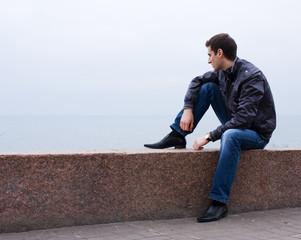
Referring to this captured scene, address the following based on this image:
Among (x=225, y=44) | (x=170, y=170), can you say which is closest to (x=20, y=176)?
(x=170, y=170)

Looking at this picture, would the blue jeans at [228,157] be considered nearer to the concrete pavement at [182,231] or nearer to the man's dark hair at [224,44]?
the concrete pavement at [182,231]

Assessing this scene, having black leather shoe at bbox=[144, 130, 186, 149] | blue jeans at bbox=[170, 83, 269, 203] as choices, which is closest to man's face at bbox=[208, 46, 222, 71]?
blue jeans at bbox=[170, 83, 269, 203]

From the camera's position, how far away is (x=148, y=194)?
3.72 m

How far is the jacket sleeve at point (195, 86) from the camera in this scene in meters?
4.11

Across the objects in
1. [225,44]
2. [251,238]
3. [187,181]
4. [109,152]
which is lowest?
[251,238]

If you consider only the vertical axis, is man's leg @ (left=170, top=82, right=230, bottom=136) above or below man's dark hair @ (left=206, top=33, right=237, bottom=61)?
below

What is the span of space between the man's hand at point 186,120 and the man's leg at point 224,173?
1.33ft

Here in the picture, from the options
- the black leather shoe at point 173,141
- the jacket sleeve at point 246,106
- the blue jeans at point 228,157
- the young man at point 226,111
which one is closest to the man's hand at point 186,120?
the young man at point 226,111

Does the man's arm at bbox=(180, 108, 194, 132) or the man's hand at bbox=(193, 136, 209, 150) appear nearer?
the man's hand at bbox=(193, 136, 209, 150)

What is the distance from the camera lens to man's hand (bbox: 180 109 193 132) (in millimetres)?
4051

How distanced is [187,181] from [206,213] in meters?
0.33

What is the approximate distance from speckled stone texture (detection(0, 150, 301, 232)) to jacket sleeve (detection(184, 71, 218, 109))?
1.64 ft

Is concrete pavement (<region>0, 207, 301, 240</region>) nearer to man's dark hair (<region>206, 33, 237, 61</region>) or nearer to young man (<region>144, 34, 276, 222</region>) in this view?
young man (<region>144, 34, 276, 222</region>)

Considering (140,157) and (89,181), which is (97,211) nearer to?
(89,181)
